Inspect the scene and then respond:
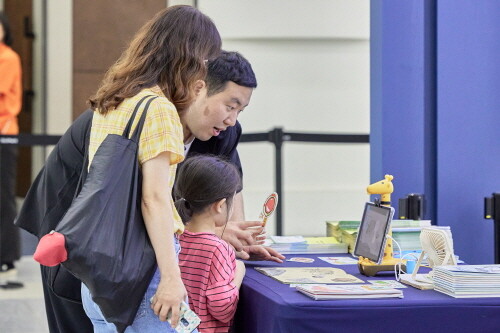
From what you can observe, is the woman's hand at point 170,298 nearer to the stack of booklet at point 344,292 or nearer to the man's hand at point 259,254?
the stack of booklet at point 344,292

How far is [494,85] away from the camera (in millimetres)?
3533

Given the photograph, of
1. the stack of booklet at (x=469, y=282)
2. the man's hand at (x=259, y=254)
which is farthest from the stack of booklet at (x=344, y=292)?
the man's hand at (x=259, y=254)

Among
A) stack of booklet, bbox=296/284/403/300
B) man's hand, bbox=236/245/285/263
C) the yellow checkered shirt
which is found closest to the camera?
the yellow checkered shirt

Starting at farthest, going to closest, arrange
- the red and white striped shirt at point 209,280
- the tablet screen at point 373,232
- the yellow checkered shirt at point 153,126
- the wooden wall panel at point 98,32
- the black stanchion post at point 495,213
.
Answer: the wooden wall panel at point 98,32 < the black stanchion post at point 495,213 < the tablet screen at point 373,232 < the red and white striped shirt at point 209,280 < the yellow checkered shirt at point 153,126

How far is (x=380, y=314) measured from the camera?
220 centimetres

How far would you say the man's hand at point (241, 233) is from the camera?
9.55 feet

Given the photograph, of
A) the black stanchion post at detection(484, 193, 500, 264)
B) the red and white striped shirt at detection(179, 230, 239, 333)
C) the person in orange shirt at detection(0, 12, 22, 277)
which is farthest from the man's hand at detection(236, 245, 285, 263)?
the person in orange shirt at detection(0, 12, 22, 277)

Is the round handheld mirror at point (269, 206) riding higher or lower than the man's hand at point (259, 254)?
higher

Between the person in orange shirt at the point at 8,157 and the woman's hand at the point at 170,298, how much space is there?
3704 mm

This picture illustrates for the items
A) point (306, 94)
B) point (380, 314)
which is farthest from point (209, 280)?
point (306, 94)

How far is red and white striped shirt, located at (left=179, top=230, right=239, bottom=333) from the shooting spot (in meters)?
2.48

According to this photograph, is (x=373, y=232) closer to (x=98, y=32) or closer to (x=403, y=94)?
(x=403, y=94)

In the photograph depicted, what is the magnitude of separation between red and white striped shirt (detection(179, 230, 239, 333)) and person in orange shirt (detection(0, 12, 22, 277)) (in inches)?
130

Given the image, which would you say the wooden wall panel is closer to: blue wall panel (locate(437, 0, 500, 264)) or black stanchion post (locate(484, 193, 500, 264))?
blue wall panel (locate(437, 0, 500, 264))
